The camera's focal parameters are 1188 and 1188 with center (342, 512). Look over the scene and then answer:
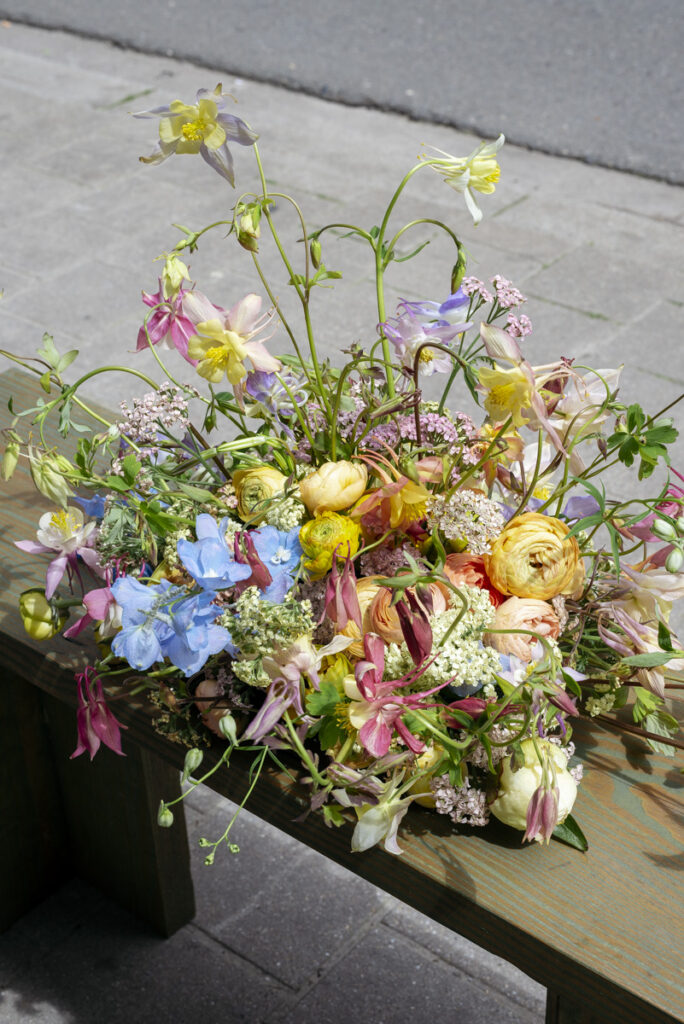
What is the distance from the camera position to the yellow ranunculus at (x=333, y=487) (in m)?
1.08

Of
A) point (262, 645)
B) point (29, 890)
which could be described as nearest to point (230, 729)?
point (262, 645)

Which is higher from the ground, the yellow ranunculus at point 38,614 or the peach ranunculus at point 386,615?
the peach ranunculus at point 386,615

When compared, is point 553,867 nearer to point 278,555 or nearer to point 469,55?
point 278,555

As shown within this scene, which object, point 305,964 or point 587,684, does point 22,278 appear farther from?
point 587,684

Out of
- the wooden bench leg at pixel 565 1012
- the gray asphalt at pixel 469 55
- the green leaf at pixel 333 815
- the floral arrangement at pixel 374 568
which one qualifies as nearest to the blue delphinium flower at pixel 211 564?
the floral arrangement at pixel 374 568

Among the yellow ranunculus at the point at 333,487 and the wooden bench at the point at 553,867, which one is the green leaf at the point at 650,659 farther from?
the yellow ranunculus at the point at 333,487

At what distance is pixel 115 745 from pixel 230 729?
0.17m

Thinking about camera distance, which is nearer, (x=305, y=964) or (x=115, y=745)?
(x=115, y=745)

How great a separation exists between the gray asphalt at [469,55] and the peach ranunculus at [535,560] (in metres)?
3.72

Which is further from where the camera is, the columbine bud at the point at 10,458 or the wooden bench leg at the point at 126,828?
the wooden bench leg at the point at 126,828

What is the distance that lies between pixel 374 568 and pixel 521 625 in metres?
0.16

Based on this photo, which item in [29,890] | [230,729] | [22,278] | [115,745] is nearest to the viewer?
[230,729]

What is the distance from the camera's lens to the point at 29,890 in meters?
1.98

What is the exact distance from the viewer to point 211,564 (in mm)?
995
